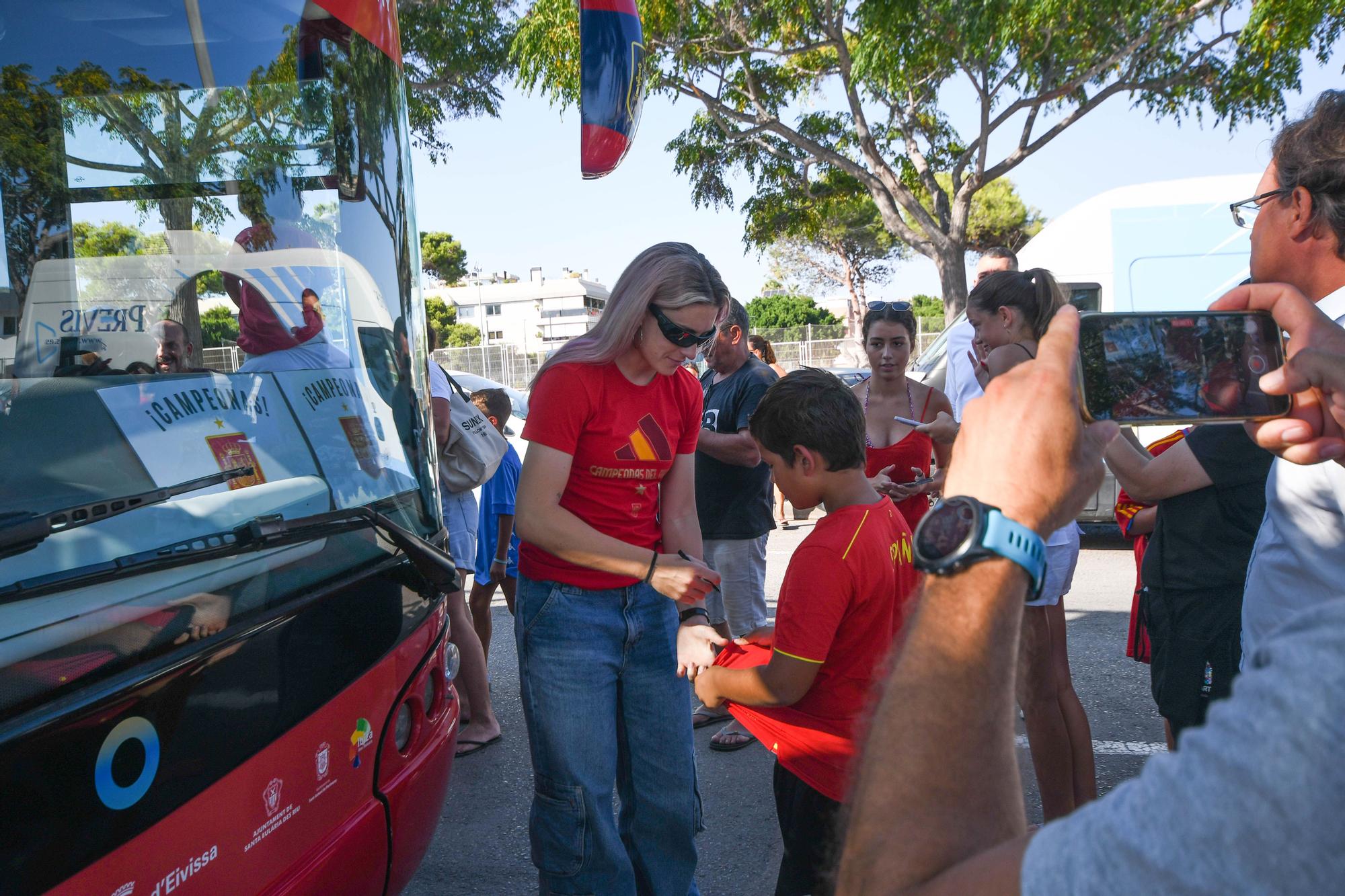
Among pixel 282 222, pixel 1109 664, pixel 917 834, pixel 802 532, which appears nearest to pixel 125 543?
pixel 282 222

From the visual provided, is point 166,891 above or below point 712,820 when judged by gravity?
above

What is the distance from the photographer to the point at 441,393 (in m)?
4.34

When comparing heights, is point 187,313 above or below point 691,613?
above

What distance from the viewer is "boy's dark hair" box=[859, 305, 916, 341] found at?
14.5ft

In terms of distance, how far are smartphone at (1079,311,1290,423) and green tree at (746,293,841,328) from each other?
50.4 m

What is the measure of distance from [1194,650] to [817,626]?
3.99ft

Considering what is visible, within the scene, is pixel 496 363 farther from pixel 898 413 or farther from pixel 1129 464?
pixel 1129 464

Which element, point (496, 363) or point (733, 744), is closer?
point (733, 744)

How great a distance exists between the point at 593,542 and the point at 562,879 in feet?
2.82

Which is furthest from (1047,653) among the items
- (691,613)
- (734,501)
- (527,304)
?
(527,304)

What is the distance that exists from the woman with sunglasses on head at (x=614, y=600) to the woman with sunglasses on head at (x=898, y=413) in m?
1.60

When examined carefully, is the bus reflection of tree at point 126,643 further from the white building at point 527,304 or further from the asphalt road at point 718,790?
the white building at point 527,304

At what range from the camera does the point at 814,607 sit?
205 cm

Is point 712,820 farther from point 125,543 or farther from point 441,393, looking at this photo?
point 125,543
